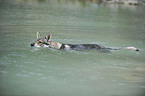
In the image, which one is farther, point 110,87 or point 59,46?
point 59,46

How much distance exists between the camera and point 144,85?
6.29 metres

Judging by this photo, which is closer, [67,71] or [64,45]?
[67,71]

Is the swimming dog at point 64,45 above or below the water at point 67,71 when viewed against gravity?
above

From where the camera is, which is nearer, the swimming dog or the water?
the water

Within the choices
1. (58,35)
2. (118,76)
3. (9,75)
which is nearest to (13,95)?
(9,75)

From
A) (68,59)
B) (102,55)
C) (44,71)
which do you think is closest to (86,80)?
(44,71)

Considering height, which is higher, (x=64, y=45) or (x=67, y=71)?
(x=64, y=45)

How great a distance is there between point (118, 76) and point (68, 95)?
6.43 feet

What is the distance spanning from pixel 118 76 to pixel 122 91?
1001 mm

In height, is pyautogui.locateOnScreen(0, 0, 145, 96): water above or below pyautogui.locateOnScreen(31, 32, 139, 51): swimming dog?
below

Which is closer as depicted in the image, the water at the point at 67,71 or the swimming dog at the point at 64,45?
the water at the point at 67,71

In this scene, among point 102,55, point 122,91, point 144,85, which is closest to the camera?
point 122,91

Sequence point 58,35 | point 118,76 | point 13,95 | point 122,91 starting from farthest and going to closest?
point 58,35
point 118,76
point 122,91
point 13,95

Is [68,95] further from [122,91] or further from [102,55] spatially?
[102,55]
